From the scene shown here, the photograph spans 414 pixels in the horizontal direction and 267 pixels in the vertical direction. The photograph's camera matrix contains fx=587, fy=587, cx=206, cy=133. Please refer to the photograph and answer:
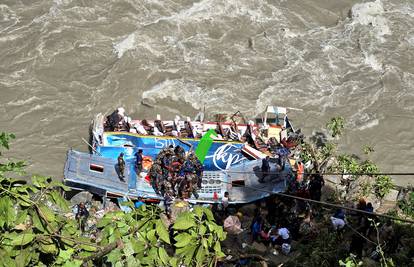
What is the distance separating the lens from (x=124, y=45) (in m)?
23.9

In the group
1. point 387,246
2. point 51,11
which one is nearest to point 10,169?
point 387,246

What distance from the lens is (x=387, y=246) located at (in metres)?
12.7

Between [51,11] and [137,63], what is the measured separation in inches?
201

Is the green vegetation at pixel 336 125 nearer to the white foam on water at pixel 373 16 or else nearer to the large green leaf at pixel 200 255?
the white foam on water at pixel 373 16

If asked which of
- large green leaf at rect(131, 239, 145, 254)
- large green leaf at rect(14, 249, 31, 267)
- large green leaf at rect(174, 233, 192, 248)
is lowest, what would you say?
Answer: large green leaf at rect(14, 249, 31, 267)

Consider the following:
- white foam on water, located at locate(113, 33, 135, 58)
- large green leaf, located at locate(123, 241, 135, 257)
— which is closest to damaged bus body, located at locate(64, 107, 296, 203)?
white foam on water, located at locate(113, 33, 135, 58)

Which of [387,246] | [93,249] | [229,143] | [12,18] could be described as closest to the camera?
[93,249]

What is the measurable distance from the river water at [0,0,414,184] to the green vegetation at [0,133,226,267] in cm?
1513

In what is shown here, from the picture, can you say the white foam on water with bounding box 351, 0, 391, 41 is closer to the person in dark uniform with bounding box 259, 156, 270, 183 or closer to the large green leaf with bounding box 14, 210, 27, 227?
the person in dark uniform with bounding box 259, 156, 270, 183

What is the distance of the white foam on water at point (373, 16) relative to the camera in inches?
998

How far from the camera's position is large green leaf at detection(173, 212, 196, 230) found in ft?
12.6

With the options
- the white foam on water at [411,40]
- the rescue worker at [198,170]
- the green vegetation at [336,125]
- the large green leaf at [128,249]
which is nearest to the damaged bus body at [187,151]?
the rescue worker at [198,170]

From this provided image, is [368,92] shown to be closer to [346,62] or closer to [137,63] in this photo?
[346,62]

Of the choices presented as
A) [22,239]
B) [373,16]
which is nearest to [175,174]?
[22,239]
